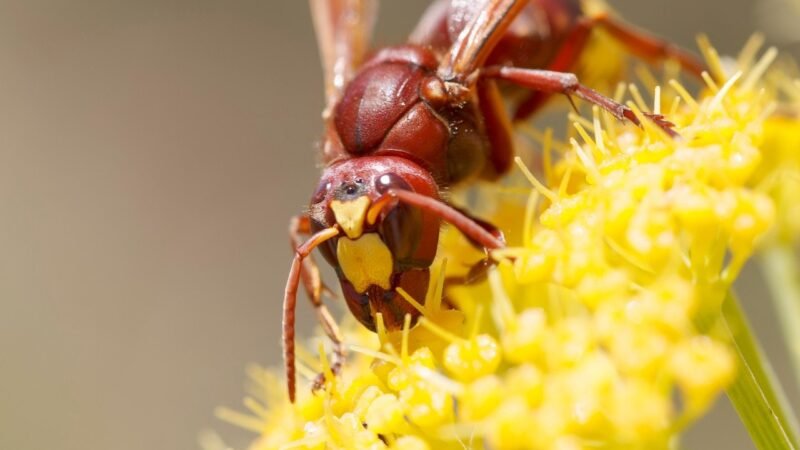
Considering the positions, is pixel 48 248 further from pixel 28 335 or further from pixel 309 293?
pixel 309 293

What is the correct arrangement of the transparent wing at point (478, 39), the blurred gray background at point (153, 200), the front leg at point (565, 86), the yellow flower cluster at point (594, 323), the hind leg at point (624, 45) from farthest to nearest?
the blurred gray background at point (153, 200) → the hind leg at point (624, 45) → the transparent wing at point (478, 39) → the front leg at point (565, 86) → the yellow flower cluster at point (594, 323)

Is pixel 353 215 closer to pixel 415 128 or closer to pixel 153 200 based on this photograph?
pixel 415 128

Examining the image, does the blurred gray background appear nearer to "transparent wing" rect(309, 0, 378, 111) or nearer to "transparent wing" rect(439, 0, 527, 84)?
"transparent wing" rect(309, 0, 378, 111)

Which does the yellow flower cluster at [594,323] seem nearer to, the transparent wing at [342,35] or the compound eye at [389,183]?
the compound eye at [389,183]

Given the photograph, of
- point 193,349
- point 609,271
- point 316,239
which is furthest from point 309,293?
point 193,349

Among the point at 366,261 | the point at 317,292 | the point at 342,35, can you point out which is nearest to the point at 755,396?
the point at 366,261

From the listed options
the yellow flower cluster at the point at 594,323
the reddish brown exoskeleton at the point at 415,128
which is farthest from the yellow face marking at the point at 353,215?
the yellow flower cluster at the point at 594,323

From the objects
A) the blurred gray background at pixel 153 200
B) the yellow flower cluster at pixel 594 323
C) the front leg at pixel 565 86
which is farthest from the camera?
the blurred gray background at pixel 153 200
